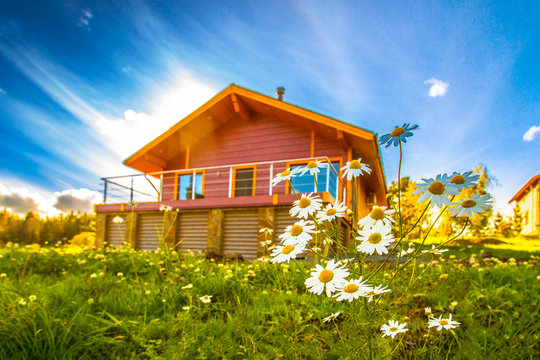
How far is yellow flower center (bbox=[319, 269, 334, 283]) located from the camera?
1652mm

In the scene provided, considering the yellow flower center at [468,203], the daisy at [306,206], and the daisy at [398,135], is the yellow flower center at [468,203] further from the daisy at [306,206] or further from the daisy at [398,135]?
the daisy at [306,206]

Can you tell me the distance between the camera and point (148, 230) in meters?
11.3

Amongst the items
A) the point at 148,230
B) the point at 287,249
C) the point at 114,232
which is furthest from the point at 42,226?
the point at 287,249

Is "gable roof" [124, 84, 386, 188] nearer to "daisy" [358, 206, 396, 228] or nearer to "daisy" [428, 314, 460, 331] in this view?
"daisy" [428, 314, 460, 331]

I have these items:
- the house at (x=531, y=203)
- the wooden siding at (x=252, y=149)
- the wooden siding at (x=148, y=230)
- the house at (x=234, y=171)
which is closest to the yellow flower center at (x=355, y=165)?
the house at (x=234, y=171)

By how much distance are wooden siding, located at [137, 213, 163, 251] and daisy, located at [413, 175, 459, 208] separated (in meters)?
10.3

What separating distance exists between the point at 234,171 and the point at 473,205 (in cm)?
1123

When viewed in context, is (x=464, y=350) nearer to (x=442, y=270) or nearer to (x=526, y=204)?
(x=442, y=270)

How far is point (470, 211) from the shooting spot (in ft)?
5.41

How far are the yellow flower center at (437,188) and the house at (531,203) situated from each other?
2632cm

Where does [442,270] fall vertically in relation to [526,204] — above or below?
below

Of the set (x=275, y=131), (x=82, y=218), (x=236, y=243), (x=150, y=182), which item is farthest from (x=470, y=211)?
(x=82, y=218)

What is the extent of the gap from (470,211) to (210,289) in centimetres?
325

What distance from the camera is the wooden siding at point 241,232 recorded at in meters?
9.41
